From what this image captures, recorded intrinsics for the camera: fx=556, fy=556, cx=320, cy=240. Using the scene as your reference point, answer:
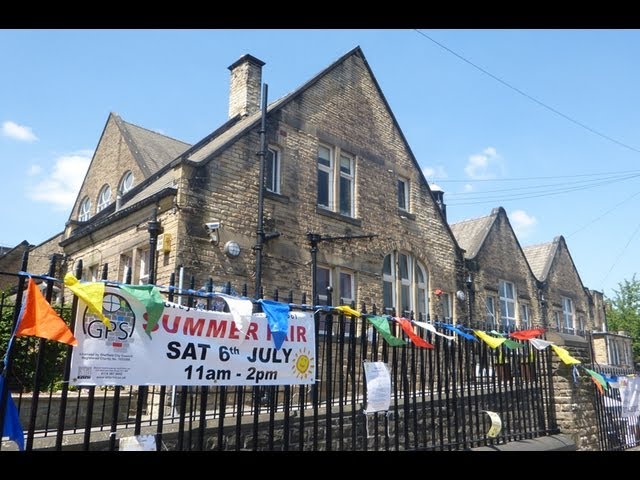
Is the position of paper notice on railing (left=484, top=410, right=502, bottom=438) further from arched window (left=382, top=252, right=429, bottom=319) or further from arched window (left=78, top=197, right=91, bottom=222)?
arched window (left=78, top=197, right=91, bottom=222)

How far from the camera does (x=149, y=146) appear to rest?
22.0m

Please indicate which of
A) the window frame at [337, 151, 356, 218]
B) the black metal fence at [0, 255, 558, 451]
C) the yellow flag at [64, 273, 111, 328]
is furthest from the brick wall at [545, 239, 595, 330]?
the yellow flag at [64, 273, 111, 328]

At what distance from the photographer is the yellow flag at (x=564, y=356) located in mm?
8906

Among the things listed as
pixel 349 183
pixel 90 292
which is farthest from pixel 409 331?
pixel 349 183

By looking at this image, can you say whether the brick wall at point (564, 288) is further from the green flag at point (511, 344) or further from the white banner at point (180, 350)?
the white banner at point (180, 350)

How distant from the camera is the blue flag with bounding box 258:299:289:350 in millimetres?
5398

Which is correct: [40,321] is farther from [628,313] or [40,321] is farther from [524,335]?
[628,313]

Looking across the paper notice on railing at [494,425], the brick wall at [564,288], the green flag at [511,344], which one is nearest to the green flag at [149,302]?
the paper notice on railing at [494,425]

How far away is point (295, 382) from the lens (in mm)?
5621

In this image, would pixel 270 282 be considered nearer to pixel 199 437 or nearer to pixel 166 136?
pixel 199 437

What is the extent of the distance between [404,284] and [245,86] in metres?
7.48

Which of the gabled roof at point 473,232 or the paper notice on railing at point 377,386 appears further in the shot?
the gabled roof at point 473,232

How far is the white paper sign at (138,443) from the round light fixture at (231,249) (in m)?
7.57

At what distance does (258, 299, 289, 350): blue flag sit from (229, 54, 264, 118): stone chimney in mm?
11250
